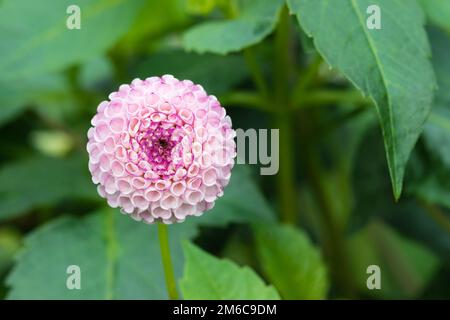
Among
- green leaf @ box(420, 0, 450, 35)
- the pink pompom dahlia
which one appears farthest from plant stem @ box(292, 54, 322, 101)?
the pink pompom dahlia

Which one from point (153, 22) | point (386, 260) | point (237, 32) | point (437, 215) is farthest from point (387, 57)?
point (386, 260)

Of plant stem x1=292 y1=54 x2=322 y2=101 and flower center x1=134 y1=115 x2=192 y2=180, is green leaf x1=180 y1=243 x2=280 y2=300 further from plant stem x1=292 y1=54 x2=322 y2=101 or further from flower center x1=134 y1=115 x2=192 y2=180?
plant stem x1=292 y1=54 x2=322 y2=101

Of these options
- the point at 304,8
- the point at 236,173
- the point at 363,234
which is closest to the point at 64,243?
the point at 236,173

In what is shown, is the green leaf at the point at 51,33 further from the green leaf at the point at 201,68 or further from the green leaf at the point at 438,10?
the green leaf at the point at 438,10

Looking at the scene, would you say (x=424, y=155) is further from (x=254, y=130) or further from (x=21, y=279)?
(x=21, y=279)

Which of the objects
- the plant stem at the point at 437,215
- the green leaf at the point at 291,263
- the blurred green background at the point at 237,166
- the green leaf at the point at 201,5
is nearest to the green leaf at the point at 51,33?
the blurred green background at the point at 237,166

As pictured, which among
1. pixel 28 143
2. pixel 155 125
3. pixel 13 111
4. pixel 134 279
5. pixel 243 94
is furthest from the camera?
pixel 28 143
